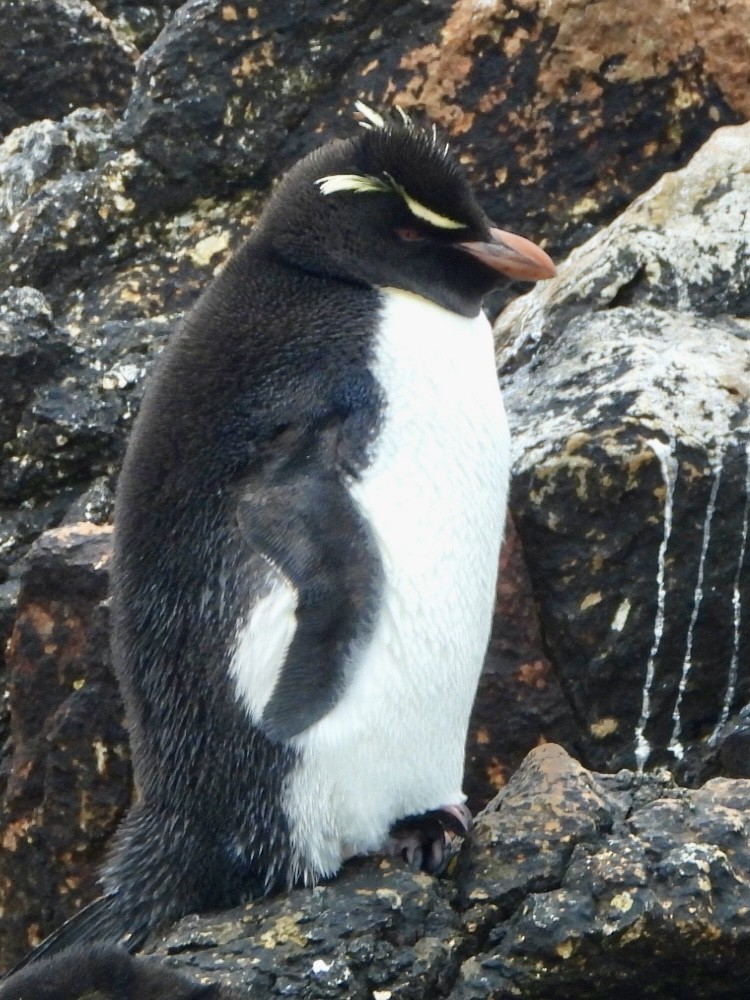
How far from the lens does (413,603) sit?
3797 mm

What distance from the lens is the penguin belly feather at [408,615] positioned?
3.70 meters

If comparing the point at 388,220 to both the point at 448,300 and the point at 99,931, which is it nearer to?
the point at 448,300

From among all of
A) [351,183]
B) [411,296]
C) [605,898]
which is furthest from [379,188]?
[605,898]

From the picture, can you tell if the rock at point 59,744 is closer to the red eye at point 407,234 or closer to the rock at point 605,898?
the red eye at point 407,234

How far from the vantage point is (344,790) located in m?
3.71

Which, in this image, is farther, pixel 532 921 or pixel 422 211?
pixel 422 211

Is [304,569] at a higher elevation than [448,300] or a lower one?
lower

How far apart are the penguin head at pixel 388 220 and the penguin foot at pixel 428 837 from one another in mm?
1081

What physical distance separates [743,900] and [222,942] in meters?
0.95

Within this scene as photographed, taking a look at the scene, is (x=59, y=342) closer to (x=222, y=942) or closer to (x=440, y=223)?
(x=440, y=223)

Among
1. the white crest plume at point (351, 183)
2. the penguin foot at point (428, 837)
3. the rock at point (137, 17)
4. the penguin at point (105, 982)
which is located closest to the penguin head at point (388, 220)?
the white crest plume at point (351, 183)

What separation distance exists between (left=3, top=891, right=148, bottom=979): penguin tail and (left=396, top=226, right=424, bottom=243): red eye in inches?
58.4

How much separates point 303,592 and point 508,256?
3.09ft

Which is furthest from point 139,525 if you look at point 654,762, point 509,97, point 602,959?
point 509,97
